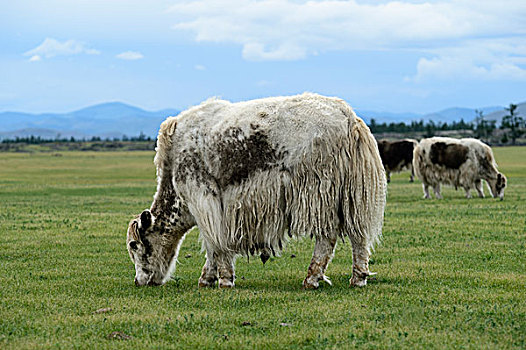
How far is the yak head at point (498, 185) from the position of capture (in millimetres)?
27766

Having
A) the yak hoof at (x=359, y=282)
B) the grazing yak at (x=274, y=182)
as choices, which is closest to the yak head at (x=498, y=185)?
the grazing yak at (x=274, y=182)

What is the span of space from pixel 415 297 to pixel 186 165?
4.07 metres

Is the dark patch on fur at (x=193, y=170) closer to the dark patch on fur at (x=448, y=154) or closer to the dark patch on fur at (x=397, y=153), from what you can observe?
the dark patch on fur at (x=448, y=154)

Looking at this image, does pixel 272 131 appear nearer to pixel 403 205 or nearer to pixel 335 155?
pixel 335 155

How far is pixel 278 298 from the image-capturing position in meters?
9.21

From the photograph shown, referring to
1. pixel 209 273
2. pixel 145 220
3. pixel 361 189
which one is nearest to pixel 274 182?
pixel 361 189

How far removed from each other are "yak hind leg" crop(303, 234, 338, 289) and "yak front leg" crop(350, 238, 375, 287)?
0.36 metres

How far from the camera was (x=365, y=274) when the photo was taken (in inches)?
400

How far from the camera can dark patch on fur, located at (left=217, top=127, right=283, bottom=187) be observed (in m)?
10.1

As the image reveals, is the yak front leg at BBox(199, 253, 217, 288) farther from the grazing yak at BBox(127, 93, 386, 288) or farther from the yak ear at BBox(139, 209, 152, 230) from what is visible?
the yak ear at BBox(139, 209, 152, 230)

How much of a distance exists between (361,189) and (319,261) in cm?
126

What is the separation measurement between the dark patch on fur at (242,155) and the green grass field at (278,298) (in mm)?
1764

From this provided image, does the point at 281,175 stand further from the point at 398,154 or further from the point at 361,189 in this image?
the point at 398,154

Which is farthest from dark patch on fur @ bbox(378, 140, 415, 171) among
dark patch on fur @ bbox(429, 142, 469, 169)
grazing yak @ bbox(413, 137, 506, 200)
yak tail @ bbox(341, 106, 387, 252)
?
yak tail @ bbox(341, 106, 387, 252)
